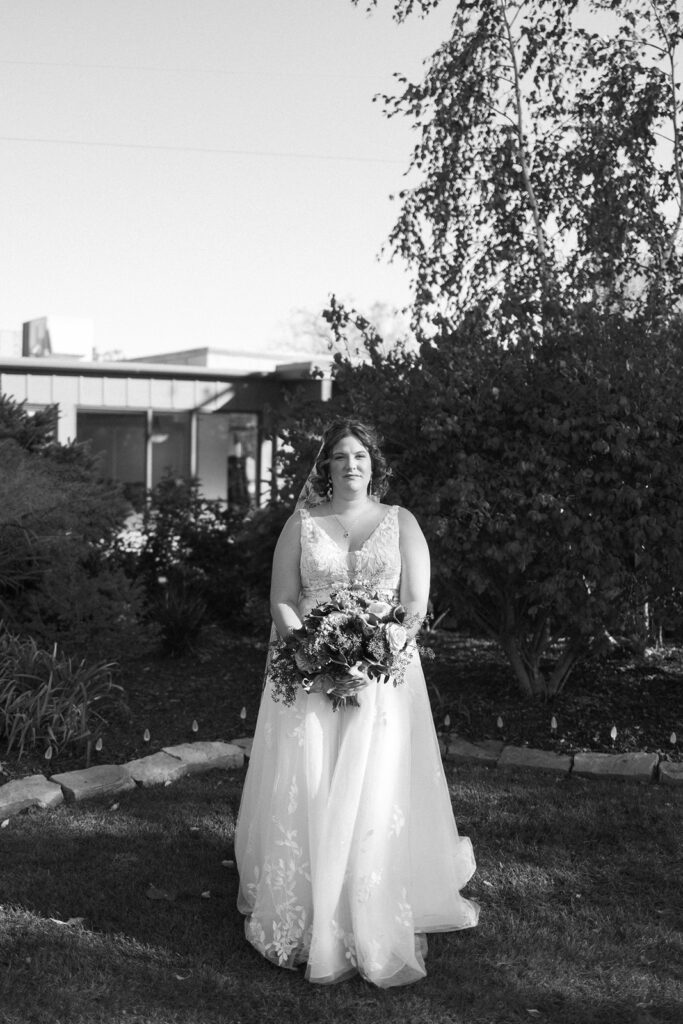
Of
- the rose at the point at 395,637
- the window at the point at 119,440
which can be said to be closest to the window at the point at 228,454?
the window at the point at 119,440

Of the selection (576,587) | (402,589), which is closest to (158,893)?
(402,589)

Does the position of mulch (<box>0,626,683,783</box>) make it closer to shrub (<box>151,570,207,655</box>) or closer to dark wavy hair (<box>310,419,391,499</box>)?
shrub (<box>151,570,207,655</box>)

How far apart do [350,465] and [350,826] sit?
1462mm

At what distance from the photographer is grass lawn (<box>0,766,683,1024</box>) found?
11.1 feet

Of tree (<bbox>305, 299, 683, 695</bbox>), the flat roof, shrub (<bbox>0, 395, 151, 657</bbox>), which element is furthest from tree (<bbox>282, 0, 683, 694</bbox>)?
the flat roof

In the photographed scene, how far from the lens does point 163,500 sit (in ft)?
33.3

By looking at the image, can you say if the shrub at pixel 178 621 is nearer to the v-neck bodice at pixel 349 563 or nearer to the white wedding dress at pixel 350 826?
the white wedding dress at pixel 350 826

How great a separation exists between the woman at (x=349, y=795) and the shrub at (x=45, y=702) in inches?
79.2

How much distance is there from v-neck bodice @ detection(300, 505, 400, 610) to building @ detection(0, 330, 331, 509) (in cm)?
1128

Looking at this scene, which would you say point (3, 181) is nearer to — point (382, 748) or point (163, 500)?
point (163, 500)

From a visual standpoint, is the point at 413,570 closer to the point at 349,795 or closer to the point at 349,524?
the point at 349,524

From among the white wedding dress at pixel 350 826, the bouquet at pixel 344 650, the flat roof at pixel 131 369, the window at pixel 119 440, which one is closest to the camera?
the white wedding dress at pixel 350 826

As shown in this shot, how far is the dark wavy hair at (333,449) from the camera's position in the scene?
428 cm

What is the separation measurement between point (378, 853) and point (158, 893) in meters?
1.09
